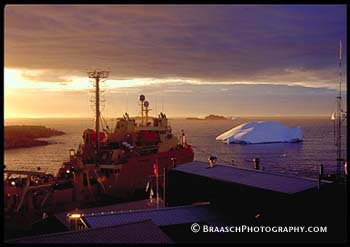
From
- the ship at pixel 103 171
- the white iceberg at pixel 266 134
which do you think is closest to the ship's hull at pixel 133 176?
the ship at pixel 103 171

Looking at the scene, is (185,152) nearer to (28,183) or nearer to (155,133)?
(155,133)

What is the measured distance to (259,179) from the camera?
4.74 metres

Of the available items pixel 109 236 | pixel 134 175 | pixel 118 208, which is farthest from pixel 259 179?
pixel 134 175

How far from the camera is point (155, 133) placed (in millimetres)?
12602

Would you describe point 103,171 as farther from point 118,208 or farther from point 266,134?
point 266,134

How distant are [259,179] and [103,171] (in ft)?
22.4

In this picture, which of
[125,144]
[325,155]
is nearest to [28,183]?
[125,144]

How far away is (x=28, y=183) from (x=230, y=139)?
25.8 metres

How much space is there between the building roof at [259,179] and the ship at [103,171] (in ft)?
6.58

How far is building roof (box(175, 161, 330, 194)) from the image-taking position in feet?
13.7

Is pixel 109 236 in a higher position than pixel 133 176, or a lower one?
higher

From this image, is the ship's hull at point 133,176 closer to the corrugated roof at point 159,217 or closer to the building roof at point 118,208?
the building roof at point 118,208

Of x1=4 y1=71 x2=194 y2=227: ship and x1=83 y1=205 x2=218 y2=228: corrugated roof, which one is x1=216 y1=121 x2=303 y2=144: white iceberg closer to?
x1=4 y1=71 x2=194 y2=227: ship

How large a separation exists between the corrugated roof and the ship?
2923 mm
